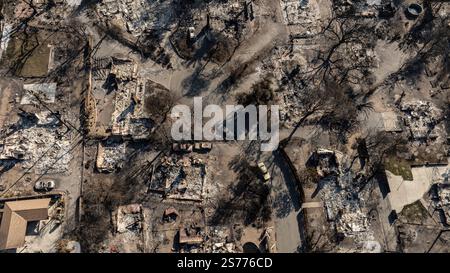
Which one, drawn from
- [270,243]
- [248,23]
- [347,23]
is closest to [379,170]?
[270,243]

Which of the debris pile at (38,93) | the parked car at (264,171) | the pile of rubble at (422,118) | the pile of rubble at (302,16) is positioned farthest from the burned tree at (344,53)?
the debris pile at (38,93)

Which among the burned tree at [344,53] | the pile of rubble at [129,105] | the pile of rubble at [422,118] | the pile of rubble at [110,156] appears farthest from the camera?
the burned tree at [344,53]

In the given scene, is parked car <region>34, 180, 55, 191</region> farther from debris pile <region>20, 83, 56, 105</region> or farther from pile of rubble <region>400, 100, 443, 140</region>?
pile of rubble <region>400, 100, 443, 140</region>

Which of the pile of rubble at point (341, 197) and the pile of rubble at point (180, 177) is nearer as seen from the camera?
the pile of rubble at point (341, 197)

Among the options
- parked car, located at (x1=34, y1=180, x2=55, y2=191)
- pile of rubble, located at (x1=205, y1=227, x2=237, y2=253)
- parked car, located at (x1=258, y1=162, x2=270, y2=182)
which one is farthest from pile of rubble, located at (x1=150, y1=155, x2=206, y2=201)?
parked car, located at (x1=34, y1=180, x2=55, y2=191)

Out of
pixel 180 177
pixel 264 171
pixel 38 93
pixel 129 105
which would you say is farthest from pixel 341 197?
pixel 38 93

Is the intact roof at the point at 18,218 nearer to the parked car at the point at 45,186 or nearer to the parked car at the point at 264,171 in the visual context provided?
the parked car at the point at 45,186

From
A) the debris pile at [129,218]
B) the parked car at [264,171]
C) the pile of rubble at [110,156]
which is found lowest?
the debris pile at [129,218]

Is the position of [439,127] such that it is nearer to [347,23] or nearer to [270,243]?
[347,23]

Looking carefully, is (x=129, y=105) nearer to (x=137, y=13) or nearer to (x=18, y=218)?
(x=137, y=13)
